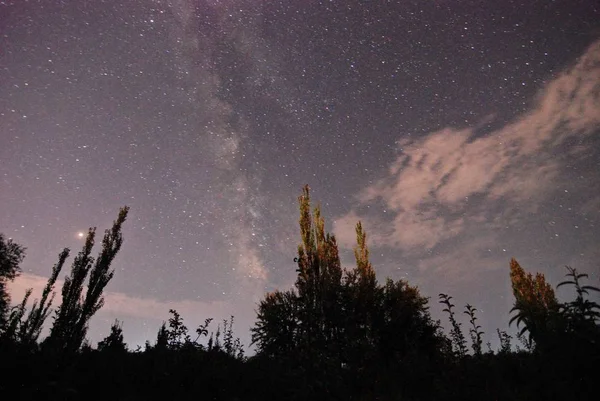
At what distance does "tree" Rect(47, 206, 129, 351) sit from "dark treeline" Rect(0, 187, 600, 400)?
0.17 feet

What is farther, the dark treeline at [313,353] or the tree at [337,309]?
the tree at [337,309]

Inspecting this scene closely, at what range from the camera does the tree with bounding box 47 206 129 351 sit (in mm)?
15336

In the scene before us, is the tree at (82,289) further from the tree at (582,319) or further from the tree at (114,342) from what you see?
the tree at (582,319)

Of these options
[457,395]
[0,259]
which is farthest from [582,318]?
[0,259]

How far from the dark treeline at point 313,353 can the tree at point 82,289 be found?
2.0 inches

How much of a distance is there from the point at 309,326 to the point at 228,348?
4510 mm

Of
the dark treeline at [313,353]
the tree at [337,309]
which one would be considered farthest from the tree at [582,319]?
the tree at [337,309]

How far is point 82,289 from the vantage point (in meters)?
16.6

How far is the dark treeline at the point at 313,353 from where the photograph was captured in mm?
4223

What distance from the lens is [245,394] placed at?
714 cm

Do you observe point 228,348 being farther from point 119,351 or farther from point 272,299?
point 272,299

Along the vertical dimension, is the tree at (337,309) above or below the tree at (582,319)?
above

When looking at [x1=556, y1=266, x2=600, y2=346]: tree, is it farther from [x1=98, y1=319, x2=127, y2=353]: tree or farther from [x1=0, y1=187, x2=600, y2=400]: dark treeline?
[x1=98, y1=319, x2=127, y2=353]: tree

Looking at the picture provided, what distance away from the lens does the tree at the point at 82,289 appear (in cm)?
1534
